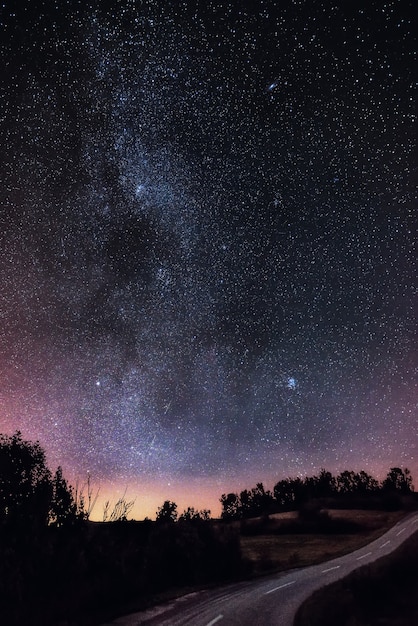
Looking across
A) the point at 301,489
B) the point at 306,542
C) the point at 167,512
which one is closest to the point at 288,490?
the point at 301,489

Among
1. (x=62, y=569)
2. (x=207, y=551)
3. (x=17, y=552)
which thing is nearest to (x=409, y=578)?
(x=207, y=551)

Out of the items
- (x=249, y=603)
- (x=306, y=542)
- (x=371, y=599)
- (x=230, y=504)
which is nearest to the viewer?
(x=249, y=603)

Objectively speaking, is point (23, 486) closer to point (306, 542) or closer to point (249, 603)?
point (249, 603)

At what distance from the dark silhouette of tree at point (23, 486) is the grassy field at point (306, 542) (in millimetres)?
13373

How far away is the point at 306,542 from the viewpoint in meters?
39.0

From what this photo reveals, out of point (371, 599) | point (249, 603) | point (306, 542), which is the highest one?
point (306, 542)

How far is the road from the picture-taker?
41.0 ft

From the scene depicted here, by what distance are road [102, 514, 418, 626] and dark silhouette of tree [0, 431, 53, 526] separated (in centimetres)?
528

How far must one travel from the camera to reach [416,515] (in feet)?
170

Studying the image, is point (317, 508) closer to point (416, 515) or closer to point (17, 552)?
point (416, 515)

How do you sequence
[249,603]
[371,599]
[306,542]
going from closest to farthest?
[249,603] → [371,599] → [306,542]

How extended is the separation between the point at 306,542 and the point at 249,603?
88.6 ft

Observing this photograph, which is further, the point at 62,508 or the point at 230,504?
the point at 230,504

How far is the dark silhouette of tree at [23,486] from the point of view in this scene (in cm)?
1555
